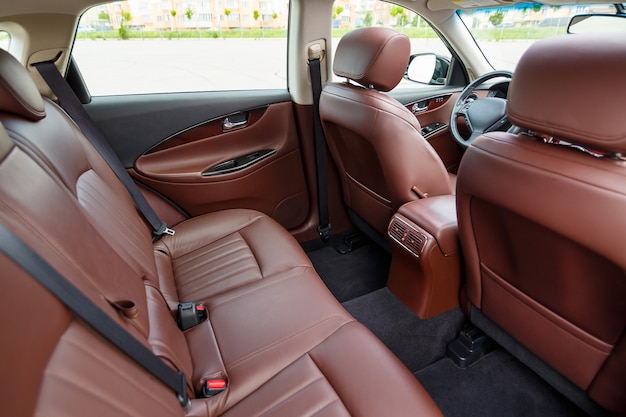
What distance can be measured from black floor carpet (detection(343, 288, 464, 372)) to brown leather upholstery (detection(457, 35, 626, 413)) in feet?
1.39

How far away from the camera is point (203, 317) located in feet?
4.13

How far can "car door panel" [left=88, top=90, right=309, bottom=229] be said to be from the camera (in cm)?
191

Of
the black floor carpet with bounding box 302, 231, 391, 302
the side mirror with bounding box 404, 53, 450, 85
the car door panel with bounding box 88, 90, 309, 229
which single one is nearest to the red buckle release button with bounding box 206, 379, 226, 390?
the black floor carpet with bounding box 302, 231, 391, 302

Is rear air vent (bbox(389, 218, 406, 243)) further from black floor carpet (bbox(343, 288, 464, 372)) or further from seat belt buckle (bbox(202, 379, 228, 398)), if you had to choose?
seat belt buckle (bbox(202, 379, 228, 398))

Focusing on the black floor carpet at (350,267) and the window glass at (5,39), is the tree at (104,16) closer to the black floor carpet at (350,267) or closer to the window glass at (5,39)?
the window glass at (5,39)

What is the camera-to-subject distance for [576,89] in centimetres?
82

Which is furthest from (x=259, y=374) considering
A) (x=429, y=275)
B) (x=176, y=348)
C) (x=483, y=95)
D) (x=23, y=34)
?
(x=483, y=95)

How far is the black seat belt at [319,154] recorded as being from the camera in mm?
2072

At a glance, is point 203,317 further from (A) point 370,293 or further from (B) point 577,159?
(B) point 577,159

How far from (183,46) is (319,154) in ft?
3.11

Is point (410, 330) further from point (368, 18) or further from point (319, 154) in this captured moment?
point (368, 18)

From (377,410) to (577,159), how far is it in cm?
72

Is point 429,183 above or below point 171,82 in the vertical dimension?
below

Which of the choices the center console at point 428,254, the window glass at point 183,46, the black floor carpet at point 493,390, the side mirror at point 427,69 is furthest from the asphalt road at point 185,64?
the black floor carpet at point 493,390
